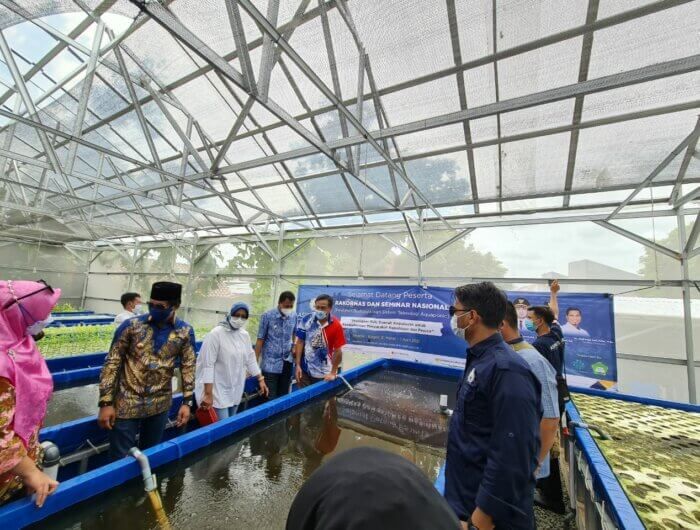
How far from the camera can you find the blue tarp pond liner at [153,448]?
4.25 ft

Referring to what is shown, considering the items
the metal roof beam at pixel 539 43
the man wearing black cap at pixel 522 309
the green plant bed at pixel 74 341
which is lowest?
the green plant bed at pixel 74 341

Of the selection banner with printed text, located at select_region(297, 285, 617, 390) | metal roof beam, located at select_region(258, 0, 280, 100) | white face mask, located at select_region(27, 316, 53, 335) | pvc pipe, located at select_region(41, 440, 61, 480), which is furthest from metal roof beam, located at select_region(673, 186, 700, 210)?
pvc pipe, located at select_region(41, 440, 61, 480)

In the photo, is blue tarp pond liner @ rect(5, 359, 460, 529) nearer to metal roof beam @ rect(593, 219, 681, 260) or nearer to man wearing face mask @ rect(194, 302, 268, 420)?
man wearing face mask @ rect(194, 302, 268, 420)

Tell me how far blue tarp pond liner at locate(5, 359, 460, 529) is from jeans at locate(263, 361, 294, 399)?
1.90ft

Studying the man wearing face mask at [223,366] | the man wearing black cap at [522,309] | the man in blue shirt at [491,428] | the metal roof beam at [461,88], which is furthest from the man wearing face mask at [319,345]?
the man wearing black cap at [522,309]

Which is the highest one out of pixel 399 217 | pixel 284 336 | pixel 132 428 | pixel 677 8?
pixel 677 8

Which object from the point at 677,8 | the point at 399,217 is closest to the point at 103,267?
the point at 399,217

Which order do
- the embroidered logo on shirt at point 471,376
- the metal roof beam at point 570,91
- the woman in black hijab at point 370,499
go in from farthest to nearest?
the metal roof beam at point 570,91
the embroidered logo on shirt at point 471,376
the woman in black hijab at point 370,499

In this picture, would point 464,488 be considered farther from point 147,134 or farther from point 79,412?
point 147,134

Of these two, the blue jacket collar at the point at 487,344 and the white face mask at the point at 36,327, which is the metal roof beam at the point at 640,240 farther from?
the white face mask at the point at 36,327

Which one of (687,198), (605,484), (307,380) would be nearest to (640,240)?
(687,198)

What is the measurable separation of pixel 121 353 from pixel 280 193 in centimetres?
473

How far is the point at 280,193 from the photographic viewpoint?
6215mm

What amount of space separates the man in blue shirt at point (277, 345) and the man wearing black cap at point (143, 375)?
138 centimetres
